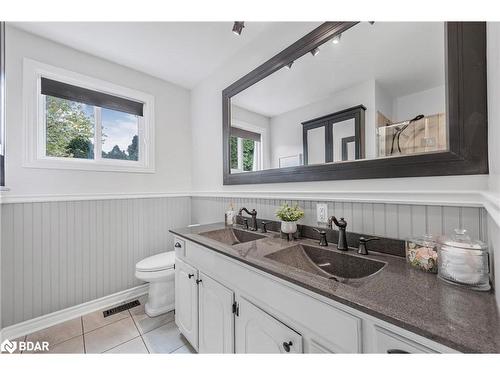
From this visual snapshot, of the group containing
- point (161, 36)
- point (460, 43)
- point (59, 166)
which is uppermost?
point (161, 36)

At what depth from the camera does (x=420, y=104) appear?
0.95 m

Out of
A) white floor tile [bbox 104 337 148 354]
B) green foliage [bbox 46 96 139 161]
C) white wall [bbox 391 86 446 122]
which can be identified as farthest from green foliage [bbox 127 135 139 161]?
white wall [bbox 391 86 446 122]

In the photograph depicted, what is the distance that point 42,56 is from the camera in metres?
1.77

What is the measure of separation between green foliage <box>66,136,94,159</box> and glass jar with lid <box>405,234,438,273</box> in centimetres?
268

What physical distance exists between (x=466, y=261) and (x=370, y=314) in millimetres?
420

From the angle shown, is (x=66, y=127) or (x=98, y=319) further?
(x=66, y=127)

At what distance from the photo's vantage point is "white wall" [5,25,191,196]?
5.36ft

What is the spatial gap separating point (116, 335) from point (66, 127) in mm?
1938

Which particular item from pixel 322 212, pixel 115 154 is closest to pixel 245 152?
pixel 322 212

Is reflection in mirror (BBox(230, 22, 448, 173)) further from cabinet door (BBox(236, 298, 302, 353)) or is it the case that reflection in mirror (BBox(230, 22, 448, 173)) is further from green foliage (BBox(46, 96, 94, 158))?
green foliage (BBox(46, 96, 94, 158))

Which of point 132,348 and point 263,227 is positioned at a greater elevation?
point 263,227

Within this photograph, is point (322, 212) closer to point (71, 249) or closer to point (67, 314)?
point (71, 249)
